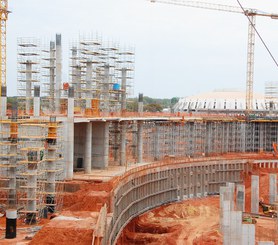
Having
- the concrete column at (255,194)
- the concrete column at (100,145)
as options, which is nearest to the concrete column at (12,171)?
the concrete column at (100,145)

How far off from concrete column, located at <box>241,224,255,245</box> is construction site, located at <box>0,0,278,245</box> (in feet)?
0.19

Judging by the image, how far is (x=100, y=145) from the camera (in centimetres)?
4747

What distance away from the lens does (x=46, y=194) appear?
31.5 metres

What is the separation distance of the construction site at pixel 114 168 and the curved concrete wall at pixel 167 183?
0.11 meters

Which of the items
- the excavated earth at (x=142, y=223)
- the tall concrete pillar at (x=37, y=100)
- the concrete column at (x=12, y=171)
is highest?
the tall concrete pillar at (x=37, y=100)

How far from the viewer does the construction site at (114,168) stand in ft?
96.8

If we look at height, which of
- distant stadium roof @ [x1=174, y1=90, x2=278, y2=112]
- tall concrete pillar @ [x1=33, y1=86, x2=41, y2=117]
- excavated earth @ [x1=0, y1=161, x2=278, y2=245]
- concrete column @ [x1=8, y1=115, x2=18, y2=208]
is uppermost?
distant stadium roof @ [x1=174, y1=90, x2=278, y2=112]

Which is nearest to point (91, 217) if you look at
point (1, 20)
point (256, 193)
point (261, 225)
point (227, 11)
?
point (261, 225)

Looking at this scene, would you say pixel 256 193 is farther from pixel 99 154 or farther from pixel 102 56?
pixel 102 56

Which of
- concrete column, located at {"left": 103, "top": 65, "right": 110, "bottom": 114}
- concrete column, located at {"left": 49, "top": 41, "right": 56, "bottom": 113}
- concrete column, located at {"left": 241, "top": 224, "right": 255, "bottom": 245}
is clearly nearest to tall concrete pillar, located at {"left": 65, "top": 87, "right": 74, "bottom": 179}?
concrete column, located at {"left": 103, "top": 65, "right": 110, "bottom": 114}

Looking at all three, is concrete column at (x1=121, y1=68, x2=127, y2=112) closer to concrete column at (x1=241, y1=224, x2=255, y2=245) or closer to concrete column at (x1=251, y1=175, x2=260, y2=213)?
concrete column at (x1=251, y1=175, x2=260, y2=213)

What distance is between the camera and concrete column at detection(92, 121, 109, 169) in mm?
46719

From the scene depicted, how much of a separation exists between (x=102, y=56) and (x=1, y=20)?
10824 millimetres

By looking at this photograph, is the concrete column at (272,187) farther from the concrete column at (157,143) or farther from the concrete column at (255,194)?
the concrete column at (157,143)
